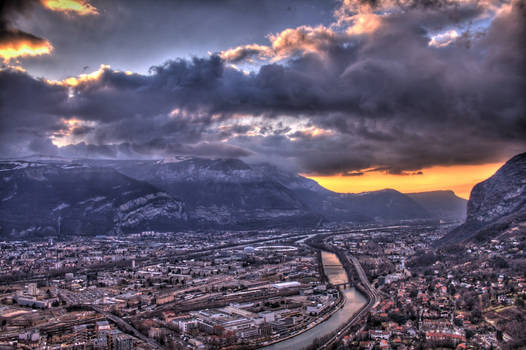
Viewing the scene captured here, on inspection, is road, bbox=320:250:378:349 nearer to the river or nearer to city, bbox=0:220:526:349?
city, bbox=0:220:526:349

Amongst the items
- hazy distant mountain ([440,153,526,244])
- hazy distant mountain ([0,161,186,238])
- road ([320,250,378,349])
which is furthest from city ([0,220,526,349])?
hazy distant mountain ([0,161,186,238])

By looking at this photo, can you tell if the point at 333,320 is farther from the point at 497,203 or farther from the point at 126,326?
the point at 497,203

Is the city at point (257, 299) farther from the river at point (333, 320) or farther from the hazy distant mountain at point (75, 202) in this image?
the hazy distant mountain at point (75, 202)

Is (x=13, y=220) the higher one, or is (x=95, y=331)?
(x=13, y=220)

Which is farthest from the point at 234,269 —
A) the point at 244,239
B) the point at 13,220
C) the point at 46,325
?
the point at 13,220

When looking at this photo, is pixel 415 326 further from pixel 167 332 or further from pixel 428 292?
pixel 167 332

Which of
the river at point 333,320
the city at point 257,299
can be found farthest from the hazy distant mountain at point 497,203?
the river at point 333,320
